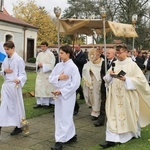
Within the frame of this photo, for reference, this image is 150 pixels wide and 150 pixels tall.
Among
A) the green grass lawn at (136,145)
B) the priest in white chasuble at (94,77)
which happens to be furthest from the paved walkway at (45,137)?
the priest in white chasuble at (94,77)

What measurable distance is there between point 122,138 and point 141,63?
8511 mm

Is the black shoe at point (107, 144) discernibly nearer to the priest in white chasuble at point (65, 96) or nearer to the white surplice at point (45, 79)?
the priest in white chasuble at point (65, 96)

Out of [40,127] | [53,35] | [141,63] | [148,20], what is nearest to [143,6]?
[148,20]

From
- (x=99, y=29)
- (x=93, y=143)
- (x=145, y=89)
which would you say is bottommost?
(x=93, y=143)

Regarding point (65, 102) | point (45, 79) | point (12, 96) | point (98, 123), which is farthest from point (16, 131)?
point (45, 79)

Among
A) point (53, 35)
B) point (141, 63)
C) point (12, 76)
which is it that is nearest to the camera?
point (12, 76)

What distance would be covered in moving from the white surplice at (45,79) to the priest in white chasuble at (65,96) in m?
3.51

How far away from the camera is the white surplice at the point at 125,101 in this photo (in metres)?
5.47

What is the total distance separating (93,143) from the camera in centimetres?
583

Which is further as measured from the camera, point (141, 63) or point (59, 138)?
point (141, 63)

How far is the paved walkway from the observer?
18.3 feet

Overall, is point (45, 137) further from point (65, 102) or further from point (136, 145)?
point (136, 145)

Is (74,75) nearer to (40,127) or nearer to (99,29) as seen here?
(40,127)

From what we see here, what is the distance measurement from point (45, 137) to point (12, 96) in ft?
3.38
